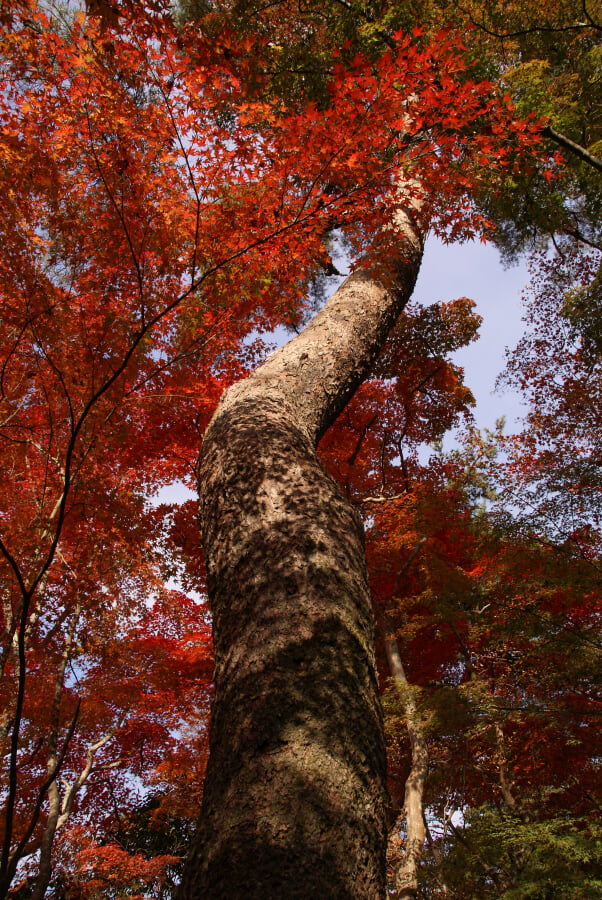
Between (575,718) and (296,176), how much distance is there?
291 inches

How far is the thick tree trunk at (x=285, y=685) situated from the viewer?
1156 millimetres

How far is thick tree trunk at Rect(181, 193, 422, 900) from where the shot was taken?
116cm

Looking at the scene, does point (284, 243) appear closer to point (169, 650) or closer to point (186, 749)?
point (169, 650)

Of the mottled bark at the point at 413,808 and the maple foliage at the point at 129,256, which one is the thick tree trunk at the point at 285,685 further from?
the mottled bark at the point at 413,808

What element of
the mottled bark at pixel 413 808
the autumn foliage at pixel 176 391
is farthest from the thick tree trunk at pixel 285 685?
the mottled bark at pixel 413 808

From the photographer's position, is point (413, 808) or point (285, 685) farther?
point (413, 808)

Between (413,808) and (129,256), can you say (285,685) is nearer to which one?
(129,256)

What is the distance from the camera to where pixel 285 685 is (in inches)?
56.7

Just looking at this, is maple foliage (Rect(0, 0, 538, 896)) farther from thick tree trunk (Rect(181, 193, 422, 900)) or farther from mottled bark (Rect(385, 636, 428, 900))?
mottled bark (Rect(385, 636, 428, 900))

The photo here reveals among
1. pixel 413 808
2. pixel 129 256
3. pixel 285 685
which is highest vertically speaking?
pixel 129 256

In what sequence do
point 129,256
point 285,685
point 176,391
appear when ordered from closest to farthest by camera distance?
point 285,685
point 129,256
point 176,391

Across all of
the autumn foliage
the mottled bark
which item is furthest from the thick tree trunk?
the mottled bark

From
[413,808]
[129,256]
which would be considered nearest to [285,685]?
[129,256]

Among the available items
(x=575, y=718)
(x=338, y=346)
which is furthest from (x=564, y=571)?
(x=338, y=346)
